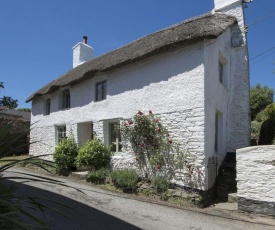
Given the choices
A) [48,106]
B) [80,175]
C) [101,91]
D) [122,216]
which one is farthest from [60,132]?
[122,216]

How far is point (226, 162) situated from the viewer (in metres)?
9.87

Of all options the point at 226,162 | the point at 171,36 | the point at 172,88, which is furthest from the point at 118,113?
the point at 226,162

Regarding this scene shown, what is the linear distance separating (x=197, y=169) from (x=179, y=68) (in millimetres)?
3296

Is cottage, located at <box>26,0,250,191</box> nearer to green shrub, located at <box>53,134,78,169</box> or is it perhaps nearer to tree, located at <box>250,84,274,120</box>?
green shrub, located at <box>53,134,78,169</box>

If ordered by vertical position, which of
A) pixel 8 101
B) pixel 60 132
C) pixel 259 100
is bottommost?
pixel 60 132

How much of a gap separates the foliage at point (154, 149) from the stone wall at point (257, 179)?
1293 millimetres

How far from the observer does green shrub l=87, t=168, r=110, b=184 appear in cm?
1012

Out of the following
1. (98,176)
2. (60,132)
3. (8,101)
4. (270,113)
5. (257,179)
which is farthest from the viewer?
(60,132)

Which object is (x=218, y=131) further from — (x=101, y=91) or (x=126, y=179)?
(x=101, y=91)

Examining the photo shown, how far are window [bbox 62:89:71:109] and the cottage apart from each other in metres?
0.54

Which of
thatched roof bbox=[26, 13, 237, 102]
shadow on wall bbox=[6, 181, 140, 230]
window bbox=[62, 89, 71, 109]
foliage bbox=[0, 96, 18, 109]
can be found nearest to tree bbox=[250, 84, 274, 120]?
thatched roof bbox=[26, 13, 237, 102]

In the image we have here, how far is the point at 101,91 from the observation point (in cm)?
1214

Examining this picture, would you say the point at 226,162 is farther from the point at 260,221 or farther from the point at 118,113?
the point at 118,113

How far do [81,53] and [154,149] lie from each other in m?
10.5
